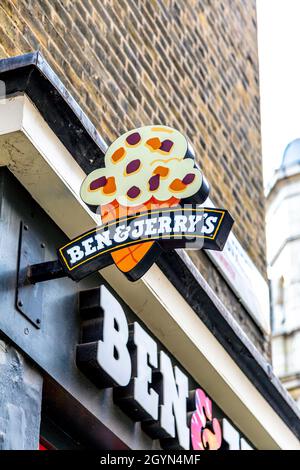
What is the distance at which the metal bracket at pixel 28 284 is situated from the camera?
694 cm

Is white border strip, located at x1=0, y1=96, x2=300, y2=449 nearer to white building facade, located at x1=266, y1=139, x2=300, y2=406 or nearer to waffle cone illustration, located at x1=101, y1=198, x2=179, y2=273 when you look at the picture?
waffle cone illustration, located at x1=101, y1=198, x2=179, y2=273

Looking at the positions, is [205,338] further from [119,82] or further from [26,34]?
[26,34]

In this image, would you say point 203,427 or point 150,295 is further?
point 203,427

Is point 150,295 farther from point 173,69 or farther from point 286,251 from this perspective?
point 286,251

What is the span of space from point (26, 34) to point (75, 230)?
4.24ft

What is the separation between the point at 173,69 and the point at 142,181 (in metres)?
3.67

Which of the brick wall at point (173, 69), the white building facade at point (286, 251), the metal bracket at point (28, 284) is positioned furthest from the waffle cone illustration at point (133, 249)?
the white building facade at point (286, 251)

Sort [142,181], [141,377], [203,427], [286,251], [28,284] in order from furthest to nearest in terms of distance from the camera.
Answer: [286,251], [203,427], [141,377], [28,284], [142,181]

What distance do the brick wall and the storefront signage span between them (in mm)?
1493

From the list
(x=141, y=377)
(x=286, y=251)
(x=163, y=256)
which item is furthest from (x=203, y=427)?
(x=286, y=251)

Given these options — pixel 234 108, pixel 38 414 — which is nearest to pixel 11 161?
pixel 38 414

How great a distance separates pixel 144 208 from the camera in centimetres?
676

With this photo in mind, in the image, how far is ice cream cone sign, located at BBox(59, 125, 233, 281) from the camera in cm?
649

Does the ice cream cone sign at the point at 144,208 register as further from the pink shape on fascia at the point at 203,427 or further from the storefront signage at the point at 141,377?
the pink shape on fascia at the point at 203,427
